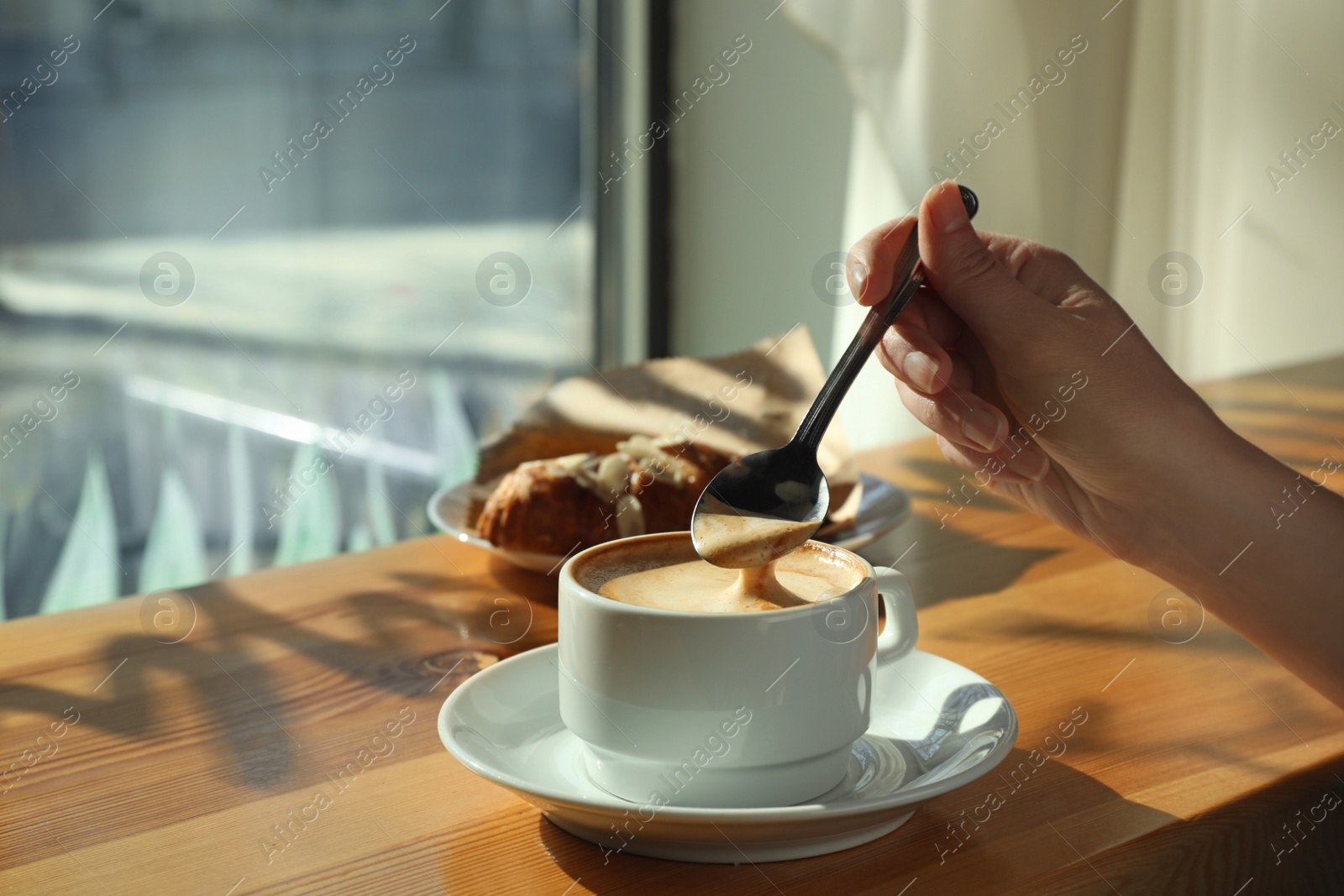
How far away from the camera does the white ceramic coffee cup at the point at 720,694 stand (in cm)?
49

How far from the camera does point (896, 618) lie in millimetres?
600

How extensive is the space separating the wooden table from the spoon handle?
0.20 metres

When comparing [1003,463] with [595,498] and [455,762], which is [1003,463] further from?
[455,762]

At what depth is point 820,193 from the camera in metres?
2.49

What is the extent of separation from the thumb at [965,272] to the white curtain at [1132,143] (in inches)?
52.2

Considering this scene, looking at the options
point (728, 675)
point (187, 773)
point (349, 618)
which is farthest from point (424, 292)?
point (728, 675)

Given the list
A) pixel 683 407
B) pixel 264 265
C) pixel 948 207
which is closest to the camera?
pixel 948 207

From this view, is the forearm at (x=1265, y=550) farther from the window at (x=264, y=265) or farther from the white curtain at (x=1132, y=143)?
the white curtain at (x=1132, y=143)

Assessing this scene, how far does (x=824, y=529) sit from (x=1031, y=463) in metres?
0.17

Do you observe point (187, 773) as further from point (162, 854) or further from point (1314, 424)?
point (1314, 424)

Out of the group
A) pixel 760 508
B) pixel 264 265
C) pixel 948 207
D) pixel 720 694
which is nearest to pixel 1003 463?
pixel 948 207

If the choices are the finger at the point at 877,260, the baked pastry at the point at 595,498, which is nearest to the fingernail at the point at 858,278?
the finger at the point at 877,260

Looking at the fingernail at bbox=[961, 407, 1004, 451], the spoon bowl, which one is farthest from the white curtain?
the spoon bowl

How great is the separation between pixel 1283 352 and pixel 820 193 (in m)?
0.97
